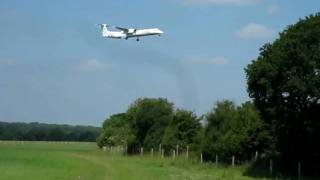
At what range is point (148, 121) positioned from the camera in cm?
9525

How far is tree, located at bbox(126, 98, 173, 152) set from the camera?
92412mm

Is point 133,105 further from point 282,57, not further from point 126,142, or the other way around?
point 282,57

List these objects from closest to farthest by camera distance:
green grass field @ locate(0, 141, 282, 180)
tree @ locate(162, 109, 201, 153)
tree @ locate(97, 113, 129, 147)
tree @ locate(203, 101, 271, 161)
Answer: green grass field @ locate(0, 141, 282, 180)
tree @ locate(203, 101, 271, 161)
tree @ locate(162, 109, 201, 153)
tree @ locate(97, 113, 129, 147)

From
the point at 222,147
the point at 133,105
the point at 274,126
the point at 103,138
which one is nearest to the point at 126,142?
the point at 133,105

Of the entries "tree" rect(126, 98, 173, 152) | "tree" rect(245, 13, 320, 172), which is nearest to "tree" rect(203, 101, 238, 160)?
"tree" rect(245, 13, 320, 172)

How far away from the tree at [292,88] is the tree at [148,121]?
42.0m

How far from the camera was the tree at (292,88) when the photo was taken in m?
44.3

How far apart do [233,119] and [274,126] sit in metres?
11.9

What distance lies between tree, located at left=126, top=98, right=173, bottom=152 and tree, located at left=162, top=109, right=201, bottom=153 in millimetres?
5207

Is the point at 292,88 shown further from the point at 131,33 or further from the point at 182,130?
the point at 182,130

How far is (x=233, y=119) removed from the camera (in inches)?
2388

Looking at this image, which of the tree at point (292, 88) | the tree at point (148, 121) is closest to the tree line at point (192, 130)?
the tree at point (148, 121)

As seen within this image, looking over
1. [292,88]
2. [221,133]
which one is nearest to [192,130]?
[221,133]

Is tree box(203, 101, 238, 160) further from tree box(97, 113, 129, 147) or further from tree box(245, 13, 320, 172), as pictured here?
tree box(97, 113, 129, 147)
